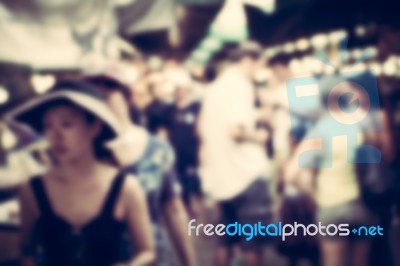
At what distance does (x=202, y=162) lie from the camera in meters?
2.37

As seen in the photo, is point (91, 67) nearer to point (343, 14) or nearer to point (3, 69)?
point (3, 69)

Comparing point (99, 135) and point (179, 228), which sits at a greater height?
point (99, 135)

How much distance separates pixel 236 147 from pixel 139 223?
64cm

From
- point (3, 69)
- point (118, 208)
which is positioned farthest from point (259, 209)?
point (3, 69)

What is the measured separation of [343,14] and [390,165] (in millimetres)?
849

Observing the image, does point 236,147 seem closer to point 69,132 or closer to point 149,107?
point 149,107

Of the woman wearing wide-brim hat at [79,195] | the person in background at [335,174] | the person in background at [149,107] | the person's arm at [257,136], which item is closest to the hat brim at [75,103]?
the woman wearing wide-brim hat at [79,195]

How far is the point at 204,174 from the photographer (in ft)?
7.79

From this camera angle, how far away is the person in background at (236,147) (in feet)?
7.74

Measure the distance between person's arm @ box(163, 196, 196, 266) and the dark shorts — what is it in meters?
0.18

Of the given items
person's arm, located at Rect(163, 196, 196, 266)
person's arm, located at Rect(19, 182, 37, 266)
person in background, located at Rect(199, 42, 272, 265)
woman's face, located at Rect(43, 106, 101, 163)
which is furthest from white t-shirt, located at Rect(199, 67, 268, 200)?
person's arm, located at Rect(19, 182, 37, 266)

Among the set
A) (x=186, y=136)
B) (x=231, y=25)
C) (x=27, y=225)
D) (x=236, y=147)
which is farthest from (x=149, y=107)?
(x=27, y=225)

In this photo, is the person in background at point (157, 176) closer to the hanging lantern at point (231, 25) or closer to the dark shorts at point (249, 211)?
the dark shorts at point (249, 211)

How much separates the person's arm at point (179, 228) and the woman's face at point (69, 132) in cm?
51
